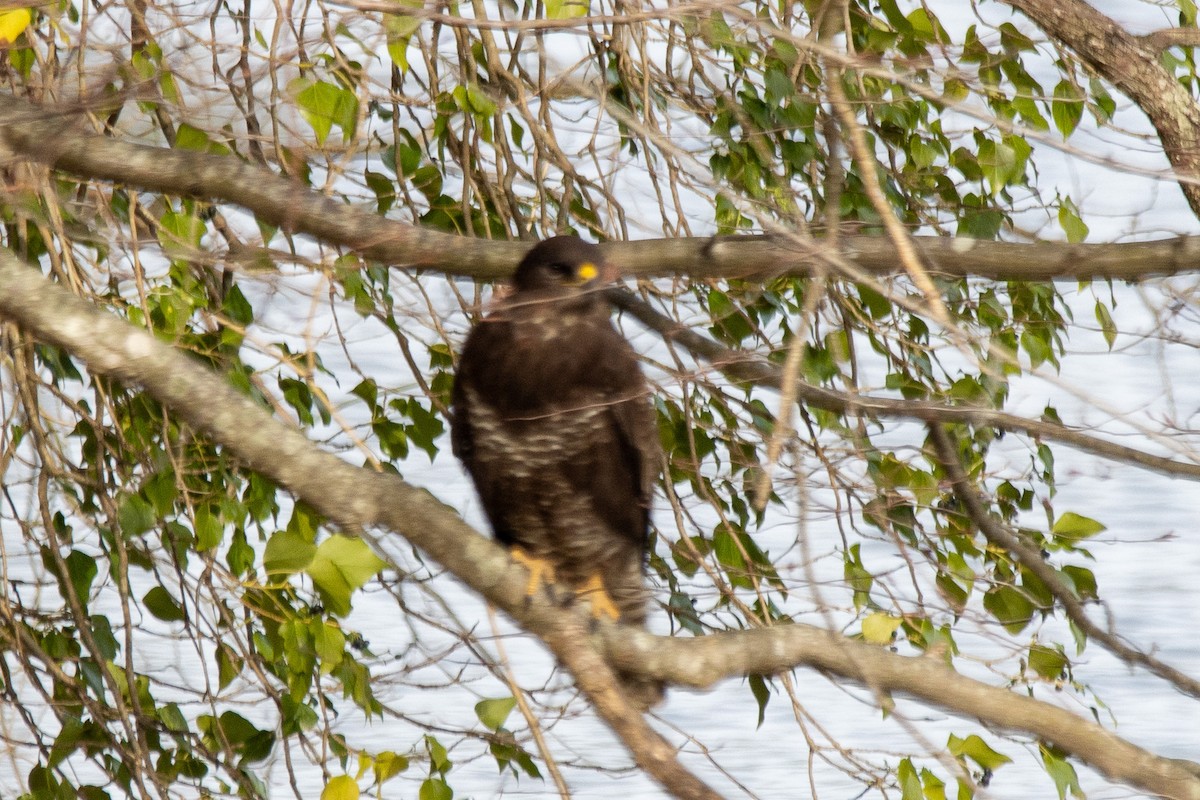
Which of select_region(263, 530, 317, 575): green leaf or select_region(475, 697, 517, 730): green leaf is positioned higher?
select_region(263, 530, 317, 575): green leaf

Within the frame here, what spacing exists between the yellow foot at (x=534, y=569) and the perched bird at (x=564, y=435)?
0.01 metres

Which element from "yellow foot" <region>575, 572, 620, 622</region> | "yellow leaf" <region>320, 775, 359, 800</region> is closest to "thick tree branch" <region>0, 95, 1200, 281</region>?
"yellow leaf" <region>320, 775, 359, 800</region>

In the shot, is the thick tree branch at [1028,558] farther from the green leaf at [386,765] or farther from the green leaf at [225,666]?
the green leaf at [225,666]

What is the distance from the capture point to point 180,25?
6.74 feet

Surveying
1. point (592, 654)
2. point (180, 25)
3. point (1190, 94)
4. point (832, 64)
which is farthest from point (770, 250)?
point (1190, 94)

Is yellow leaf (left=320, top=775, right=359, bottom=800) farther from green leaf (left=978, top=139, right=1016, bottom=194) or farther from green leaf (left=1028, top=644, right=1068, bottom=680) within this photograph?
green leaf (left=978, top=139, right=1016, bottom=194)

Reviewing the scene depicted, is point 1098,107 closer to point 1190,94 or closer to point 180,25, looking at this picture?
point 1190,94

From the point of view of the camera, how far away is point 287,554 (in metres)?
1.58

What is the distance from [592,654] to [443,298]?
1201mm

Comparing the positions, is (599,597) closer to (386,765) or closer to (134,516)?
(386,765)

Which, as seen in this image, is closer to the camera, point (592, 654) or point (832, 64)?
point (832, 64)

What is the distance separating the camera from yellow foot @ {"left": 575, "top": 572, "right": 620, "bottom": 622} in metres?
2.86

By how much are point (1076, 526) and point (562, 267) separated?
897 mm

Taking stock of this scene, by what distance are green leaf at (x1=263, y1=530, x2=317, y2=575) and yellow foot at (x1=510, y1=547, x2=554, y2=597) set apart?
371mm
